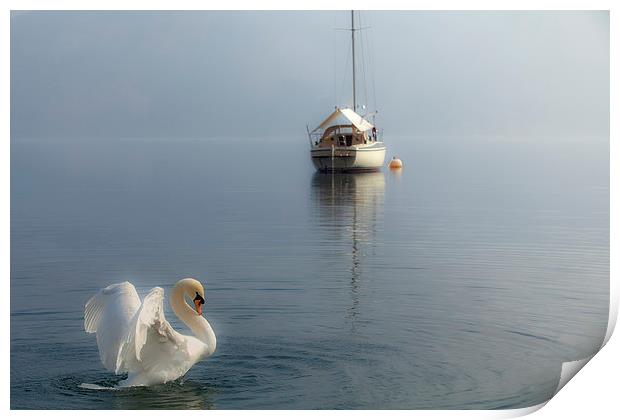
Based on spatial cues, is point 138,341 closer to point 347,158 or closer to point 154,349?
point 154,349

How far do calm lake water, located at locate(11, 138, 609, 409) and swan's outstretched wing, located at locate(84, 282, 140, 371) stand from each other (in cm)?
35

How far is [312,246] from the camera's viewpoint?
58.6 ft

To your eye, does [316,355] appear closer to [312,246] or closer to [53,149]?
[312,246]

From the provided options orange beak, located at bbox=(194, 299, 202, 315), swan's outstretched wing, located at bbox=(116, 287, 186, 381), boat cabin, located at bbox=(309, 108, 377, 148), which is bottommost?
swan's outstretched wing, located at bbox=(116, 287, 186, 381)

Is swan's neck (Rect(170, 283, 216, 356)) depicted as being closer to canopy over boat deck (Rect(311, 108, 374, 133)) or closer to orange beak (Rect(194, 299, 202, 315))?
orange beak (Rect(194, 299, 202, 315))

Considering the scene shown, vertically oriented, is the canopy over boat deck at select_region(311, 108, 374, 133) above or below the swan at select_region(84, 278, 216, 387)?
above

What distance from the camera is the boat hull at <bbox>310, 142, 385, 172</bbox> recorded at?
36.2m


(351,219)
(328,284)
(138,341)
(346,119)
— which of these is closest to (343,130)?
(346,119)

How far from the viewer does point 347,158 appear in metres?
36.6

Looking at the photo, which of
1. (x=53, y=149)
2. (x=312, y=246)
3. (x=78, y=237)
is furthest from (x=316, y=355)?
(x=53, y=149)

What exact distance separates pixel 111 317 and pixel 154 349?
42 centimetres

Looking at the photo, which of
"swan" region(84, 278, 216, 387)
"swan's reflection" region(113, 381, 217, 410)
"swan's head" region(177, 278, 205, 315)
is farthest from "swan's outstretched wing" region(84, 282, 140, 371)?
"swan's head" region(177, 278, 205, 315)
